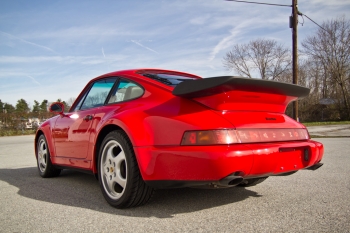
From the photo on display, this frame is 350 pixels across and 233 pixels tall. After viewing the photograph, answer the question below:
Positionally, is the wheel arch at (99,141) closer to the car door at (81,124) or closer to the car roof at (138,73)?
the car door at (81,124)

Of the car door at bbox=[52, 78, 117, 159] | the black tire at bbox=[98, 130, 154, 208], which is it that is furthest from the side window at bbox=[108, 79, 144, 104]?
the black tire at bbox=[98, 130, 154, 208]

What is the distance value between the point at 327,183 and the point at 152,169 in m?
2.38

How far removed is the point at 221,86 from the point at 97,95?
195 cm

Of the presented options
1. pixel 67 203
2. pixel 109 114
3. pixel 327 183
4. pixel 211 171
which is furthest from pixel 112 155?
pixel 327 183

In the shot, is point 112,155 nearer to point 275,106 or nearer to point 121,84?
point 121,84

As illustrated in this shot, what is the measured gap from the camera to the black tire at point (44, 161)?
4569 mm

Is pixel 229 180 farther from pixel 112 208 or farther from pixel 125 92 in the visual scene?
pixel 125 92

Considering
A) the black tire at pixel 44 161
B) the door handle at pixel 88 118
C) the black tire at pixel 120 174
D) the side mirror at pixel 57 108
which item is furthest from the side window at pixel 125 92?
the black tire at pixel 44 161

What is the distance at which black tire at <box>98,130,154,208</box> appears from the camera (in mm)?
2680

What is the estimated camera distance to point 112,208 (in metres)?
2.86

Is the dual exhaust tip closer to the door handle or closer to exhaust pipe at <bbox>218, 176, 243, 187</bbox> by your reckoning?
exhaust pipe at <bbox>218, 176, 243, 187</bbox>

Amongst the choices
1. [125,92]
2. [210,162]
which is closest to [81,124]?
[125,92]

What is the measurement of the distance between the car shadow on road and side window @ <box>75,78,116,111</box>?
101 centimetres

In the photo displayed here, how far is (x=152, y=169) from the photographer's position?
99.0 inches
